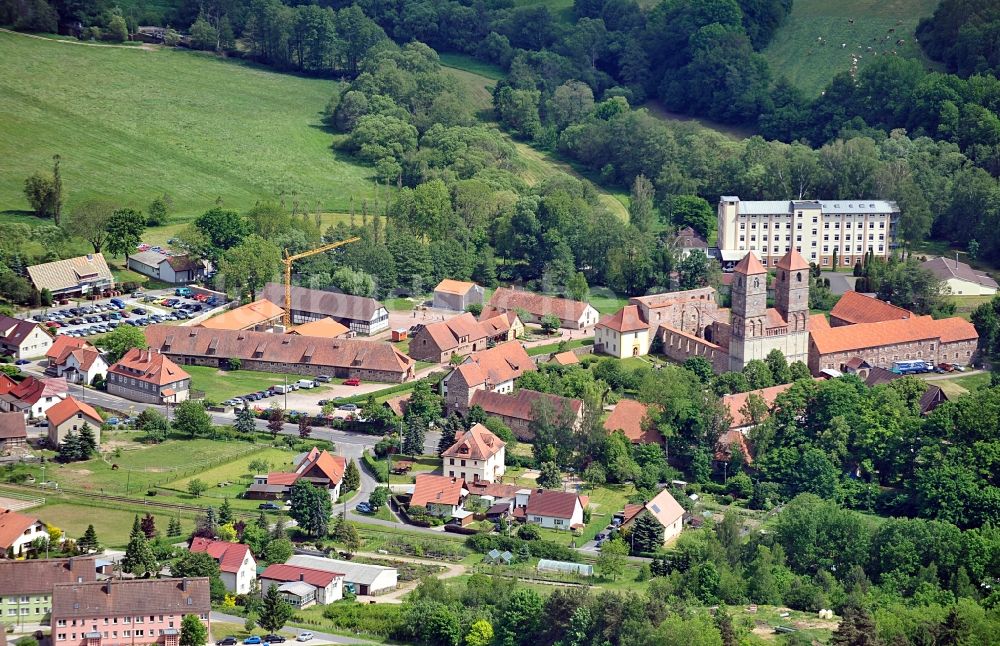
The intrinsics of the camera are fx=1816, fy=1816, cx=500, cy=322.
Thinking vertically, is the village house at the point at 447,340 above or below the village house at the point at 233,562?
above

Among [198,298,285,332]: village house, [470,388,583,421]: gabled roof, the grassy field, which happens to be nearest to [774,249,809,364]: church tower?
[470,388,583,421]: gabled roof

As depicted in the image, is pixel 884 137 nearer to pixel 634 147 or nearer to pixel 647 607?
pixel 634 147

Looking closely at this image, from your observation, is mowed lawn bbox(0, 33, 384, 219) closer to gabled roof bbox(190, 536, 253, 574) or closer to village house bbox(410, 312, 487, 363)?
village house bbox(410, 312, 487, 363)

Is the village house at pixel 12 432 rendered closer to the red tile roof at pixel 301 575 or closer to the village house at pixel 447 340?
the red tile roof at pixel 301 575

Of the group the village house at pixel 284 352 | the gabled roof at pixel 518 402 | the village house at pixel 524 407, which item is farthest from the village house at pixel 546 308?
the gabled roof at pixel 518 402

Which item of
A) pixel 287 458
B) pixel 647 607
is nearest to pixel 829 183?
pixel 287 458

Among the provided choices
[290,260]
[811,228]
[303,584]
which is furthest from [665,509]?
[811,228]

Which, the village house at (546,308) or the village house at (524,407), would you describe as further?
the village house at (546,308)
